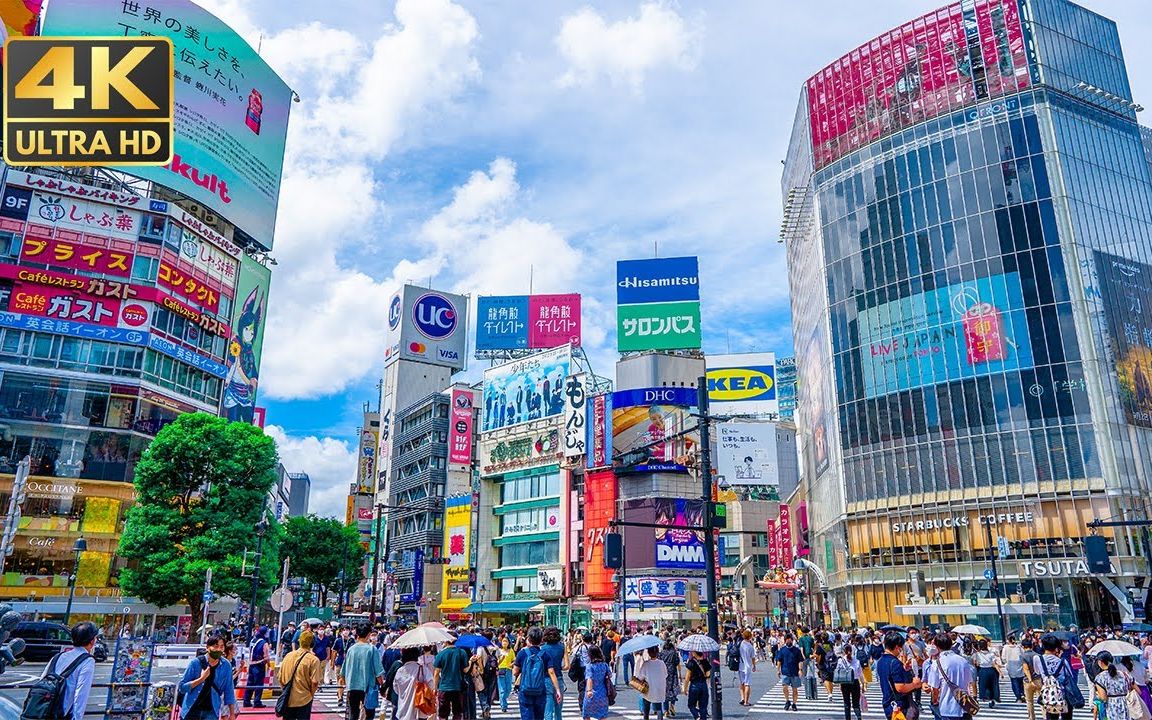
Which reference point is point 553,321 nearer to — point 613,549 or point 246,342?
point 246,342

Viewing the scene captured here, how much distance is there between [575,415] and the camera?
6309 centimetres

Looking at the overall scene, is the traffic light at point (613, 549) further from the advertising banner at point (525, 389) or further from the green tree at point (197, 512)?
the advertising banner at point (525, 389)

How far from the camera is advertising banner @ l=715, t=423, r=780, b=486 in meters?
54.7

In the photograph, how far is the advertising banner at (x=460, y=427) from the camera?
75.5 m

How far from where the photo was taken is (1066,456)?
48188 millimetres

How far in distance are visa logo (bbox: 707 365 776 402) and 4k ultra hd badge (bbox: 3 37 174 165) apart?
61009 millimetres

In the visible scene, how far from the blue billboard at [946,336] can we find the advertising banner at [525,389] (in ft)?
81.2

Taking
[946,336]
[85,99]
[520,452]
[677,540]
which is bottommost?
[677,540]

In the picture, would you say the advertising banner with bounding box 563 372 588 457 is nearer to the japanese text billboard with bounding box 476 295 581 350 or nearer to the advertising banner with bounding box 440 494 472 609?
the advertising banner with bounding box 440 494 472 609

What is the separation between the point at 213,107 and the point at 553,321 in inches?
1498

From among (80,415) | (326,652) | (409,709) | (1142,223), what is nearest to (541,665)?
(409,709)

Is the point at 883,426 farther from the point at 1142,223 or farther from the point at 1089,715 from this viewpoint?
the point at 1089,715

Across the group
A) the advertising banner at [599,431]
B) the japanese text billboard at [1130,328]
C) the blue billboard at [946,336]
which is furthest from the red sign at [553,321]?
the japanese text billboard at [1130,328]

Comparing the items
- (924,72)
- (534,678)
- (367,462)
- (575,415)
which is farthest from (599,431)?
(367,462)
